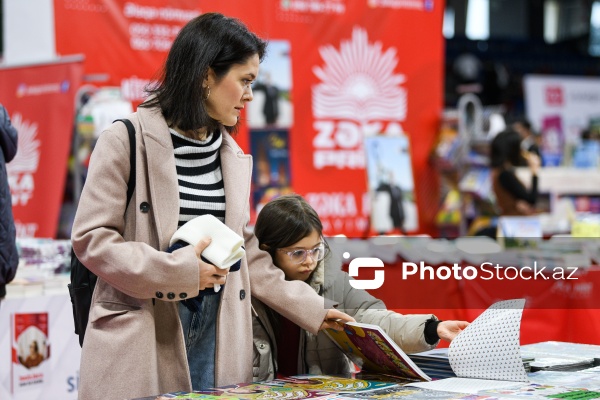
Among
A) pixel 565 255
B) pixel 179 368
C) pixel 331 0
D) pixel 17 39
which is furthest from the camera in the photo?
pixel 331 0

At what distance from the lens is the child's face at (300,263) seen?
2.56m

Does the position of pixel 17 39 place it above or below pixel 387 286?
above

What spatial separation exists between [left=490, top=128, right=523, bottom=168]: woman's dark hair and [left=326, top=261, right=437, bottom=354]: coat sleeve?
4.39m

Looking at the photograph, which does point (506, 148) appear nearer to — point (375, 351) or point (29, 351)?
point (29, 351)

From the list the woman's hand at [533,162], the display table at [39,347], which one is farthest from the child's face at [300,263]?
the woman's hand at [533,162]

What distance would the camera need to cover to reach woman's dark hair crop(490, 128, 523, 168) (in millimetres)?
6789

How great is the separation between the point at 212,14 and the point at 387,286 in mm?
928

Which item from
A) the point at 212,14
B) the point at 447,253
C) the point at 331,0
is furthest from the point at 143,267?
the point at 331,0

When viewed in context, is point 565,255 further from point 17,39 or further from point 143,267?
point 17,39

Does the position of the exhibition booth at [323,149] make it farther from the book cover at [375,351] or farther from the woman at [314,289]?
the book cover at [375,351]

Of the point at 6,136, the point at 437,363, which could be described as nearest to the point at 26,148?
the point at 6,136

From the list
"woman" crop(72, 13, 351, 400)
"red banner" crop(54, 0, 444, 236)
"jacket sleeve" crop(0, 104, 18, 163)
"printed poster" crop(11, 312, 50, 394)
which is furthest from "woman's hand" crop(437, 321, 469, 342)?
"red banner" crop(54, 0, 444, 236)

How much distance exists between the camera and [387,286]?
2645 mm

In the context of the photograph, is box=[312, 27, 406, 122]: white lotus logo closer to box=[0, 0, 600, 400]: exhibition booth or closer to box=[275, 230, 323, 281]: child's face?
box=[0, 0, 600, 400]: exhibition booth
